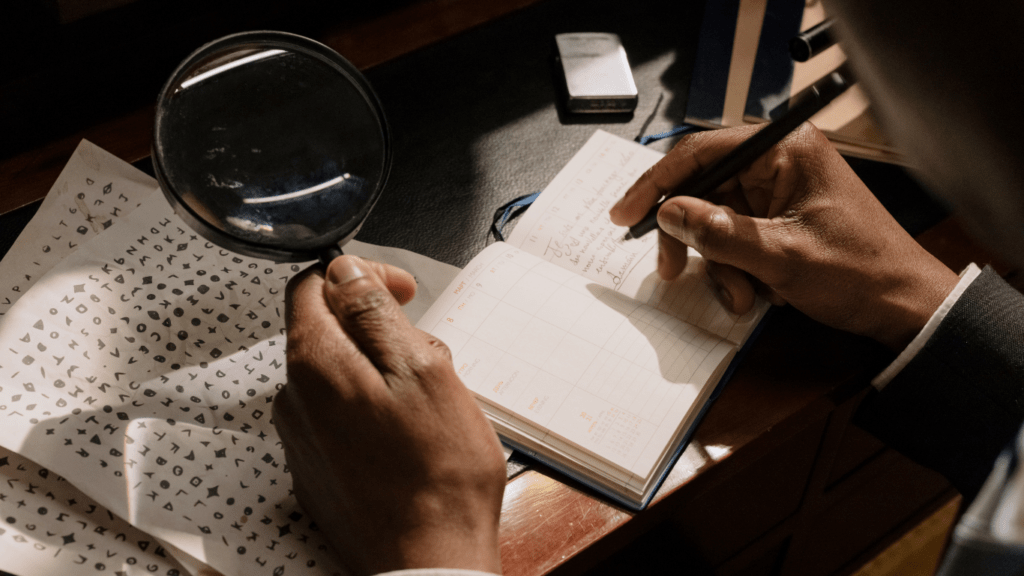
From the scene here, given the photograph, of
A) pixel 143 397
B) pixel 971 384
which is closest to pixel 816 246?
pixel 971 384

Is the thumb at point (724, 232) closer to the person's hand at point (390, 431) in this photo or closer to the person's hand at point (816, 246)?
the person's hand at point (816, 246)

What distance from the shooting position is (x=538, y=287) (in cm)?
92

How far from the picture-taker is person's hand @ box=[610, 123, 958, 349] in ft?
2.87

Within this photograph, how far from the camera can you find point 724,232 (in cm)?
87

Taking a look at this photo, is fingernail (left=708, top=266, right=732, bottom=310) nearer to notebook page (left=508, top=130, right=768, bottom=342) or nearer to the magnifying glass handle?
notebook page (left=508, top=130, right=768, bottom=342)

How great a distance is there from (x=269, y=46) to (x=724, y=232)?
0.59 meters

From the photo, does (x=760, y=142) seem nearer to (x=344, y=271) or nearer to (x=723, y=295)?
(x=723, y=295)

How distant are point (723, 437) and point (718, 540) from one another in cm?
59

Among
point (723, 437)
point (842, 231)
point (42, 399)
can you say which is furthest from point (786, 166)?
point (42, 399)

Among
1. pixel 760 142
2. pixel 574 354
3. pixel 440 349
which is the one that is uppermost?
pixel 760 142

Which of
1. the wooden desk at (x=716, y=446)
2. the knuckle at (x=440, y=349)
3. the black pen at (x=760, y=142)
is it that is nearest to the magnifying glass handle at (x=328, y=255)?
the knuckle at (x=440, y=349)

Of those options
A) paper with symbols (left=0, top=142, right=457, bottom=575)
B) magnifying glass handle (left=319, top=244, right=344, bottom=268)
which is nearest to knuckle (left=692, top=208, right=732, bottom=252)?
paper with symbols (left=0, top=142, right=457, bottom=575)

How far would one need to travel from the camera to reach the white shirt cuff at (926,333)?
0.88 meters

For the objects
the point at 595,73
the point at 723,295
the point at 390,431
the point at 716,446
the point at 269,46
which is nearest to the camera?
the point at 390,431
